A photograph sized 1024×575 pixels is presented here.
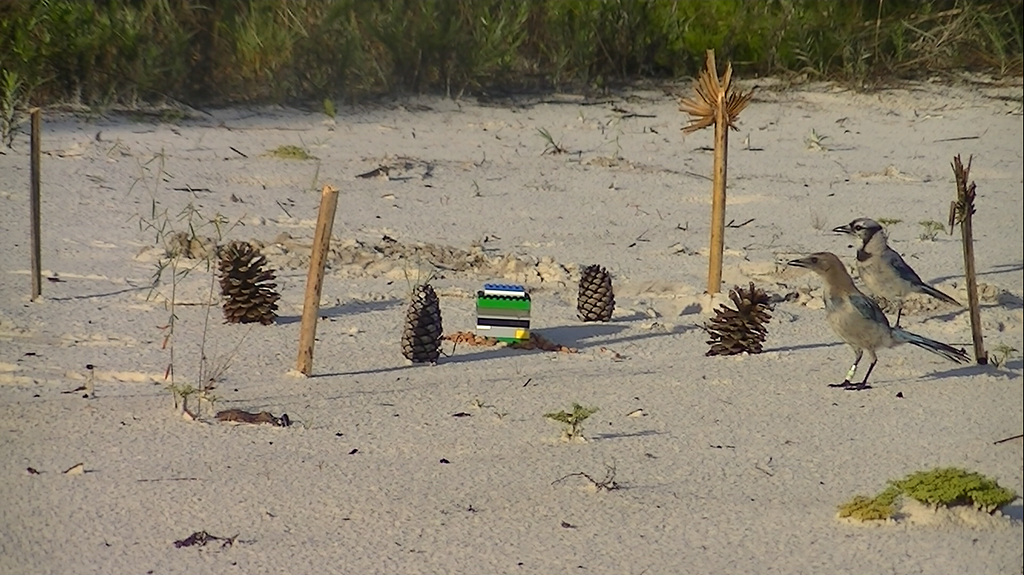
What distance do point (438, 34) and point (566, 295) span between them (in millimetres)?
4355

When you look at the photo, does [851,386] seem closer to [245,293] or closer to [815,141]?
[245,293]

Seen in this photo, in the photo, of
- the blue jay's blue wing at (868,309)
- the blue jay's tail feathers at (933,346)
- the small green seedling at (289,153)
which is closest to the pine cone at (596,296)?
the blue jay's blue wing at (868,309)

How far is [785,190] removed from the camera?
808 centimetres

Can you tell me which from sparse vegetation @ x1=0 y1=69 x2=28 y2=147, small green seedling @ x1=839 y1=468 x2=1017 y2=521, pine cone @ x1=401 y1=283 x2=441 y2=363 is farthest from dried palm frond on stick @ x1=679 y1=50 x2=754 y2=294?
sparse vegetation @ x1=0 y1=69 x2=28 y2=147

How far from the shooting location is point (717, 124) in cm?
577

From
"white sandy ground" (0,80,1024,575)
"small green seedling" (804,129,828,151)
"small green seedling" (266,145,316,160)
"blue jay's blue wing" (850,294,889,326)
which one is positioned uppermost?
"small green seedling" (804,129,828,151)

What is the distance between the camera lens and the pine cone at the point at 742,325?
5.12 meters

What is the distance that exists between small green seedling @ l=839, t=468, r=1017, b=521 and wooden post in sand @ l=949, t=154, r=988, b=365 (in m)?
1.19

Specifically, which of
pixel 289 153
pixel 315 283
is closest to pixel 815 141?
pixel 289 153

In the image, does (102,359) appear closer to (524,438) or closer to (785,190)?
(524,438)

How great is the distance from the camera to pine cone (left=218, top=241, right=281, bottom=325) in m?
5.35

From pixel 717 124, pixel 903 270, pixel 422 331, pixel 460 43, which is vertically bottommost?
pixel 422 331

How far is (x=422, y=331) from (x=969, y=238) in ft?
5.61

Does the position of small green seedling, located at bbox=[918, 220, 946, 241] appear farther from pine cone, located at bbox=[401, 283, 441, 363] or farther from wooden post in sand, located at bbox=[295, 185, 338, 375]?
wooden post in sand, located at bbox=[295, 185, 338, 375]
